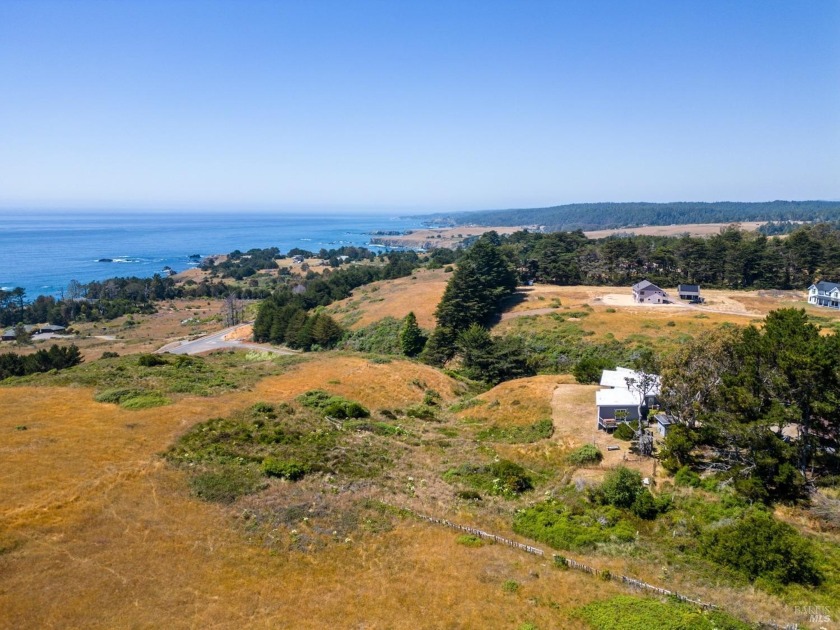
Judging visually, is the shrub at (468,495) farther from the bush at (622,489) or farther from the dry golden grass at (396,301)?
the dry golden grass at (396,301)

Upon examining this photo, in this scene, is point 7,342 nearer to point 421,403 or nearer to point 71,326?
point 71,326

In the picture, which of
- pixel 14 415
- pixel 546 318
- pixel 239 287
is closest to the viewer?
pixel 14 415

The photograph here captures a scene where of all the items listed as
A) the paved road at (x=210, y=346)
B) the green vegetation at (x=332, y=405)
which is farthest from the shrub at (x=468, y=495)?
the paved road at (x=210, y=346)

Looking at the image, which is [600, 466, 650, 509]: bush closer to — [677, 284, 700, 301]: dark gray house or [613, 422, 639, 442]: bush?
[613, 422, 639, 442]: bush

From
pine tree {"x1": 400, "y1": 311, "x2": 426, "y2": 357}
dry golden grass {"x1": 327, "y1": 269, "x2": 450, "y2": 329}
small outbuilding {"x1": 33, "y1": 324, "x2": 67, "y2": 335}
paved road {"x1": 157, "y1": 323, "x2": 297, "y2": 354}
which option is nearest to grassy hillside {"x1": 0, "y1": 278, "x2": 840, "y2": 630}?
pine tree {"x1": 400, "y1": 311, "x2": 426, "y2": 357}

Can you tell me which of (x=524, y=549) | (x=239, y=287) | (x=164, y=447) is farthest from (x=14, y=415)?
(x=239, y=287)

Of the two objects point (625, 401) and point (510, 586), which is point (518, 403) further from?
point (510, 586)
